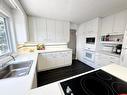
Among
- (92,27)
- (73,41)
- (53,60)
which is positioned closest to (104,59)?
(92,27)

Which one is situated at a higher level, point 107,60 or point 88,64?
point 107,60

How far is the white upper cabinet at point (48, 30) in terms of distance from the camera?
109 inches

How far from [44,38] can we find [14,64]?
Answer: 1789 mm

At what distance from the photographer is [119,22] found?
228 cm

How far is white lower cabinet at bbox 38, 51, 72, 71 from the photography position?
106 inches

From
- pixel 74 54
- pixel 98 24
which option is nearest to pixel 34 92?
pixel 98 24

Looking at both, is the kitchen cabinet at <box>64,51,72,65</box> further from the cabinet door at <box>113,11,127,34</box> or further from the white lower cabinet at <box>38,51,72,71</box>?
the cabinet door at <box>113,11,127,34</box>

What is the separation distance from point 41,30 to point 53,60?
143 cm

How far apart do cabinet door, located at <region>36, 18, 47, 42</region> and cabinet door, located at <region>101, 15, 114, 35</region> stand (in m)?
2.56

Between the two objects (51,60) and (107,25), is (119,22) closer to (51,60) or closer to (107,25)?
(107,25)

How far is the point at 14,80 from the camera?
0.82 m

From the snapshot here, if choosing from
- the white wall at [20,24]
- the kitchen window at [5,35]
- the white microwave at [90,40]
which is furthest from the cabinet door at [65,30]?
the kitchen window at [5,35]

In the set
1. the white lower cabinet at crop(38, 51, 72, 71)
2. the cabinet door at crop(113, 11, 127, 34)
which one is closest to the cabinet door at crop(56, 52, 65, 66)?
the white lower cabinet at crop(38, 51, 72, 71)

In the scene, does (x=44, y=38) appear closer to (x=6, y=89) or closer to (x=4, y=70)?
(x=4, y=70)
